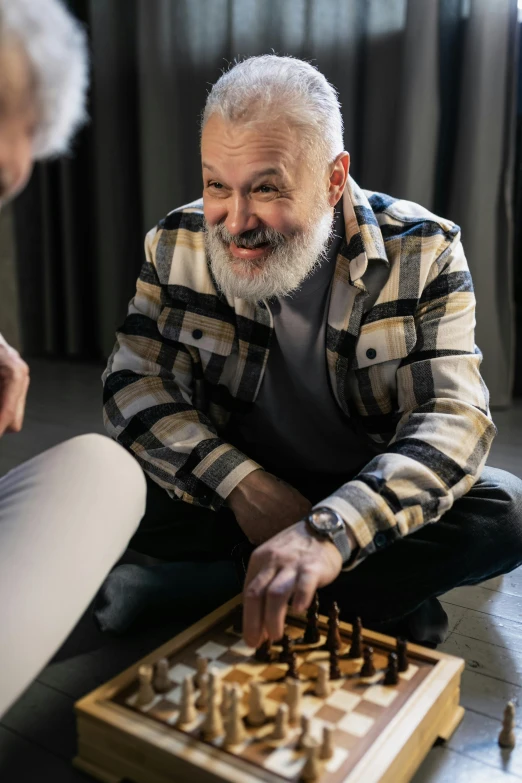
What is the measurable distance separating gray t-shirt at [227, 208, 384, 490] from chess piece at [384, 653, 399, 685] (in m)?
0.60

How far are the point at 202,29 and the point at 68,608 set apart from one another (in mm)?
3537

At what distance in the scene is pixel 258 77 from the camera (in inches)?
60.0

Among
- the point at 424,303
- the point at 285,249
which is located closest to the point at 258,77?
the point at 285,249

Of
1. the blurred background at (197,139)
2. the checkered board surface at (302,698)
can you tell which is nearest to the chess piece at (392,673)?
the checkered board surface at (302,698)

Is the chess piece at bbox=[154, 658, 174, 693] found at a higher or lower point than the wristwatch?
lower

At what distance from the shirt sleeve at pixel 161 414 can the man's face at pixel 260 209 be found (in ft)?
0.71

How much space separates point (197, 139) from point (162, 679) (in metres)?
3.36

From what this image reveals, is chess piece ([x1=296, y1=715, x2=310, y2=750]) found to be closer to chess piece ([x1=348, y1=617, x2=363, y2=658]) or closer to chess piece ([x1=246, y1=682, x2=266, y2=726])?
chess piece ([x1=246, y1=682, x2=266, y2=726])

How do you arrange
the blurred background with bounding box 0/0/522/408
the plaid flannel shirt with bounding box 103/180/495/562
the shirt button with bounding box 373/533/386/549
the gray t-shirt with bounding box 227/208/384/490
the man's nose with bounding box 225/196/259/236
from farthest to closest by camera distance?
the blurred background with bounding box 0/0/522/408 → the gray t-shirt with bounding box 227/208/384/490 → the man's nose with bounding box 225/196/259/236 → the plaid flannel shirt with bounding box 103/180/495/562 → the shirt button with bounding box 373/533/386/549

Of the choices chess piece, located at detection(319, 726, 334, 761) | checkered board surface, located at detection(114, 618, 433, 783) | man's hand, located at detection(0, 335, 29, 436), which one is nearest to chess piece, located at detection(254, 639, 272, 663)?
checkered board surface, located at detection(114, 618, 433, 783)

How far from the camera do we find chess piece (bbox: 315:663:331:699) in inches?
44.9

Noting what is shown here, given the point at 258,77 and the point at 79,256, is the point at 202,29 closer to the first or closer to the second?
the point at 79,256

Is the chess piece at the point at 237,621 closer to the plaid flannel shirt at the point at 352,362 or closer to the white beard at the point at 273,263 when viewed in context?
the plaid flannel shirt at the point at 352,362

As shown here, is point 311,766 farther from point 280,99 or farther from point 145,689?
point 280,99
